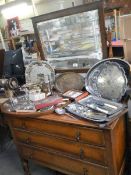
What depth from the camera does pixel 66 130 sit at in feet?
4.30

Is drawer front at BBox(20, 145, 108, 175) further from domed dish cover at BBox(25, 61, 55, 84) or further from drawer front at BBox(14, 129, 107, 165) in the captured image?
domed dish cover at BBox(25, 61, 55, 84)

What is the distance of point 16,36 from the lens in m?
3.44

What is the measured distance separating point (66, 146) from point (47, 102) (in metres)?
0.34

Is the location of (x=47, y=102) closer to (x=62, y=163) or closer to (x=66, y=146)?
(x=66, y=146)

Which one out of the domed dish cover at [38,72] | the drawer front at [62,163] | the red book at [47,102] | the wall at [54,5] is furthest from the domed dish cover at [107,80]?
the wall at [54,5]

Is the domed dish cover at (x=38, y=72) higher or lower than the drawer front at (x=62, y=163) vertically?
higher

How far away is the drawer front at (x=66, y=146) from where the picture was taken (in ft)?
4.09

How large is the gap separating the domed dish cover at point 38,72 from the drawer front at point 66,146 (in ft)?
1.60

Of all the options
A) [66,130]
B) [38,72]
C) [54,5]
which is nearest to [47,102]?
[66,130]

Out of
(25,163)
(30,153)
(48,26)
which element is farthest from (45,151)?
(48,26)

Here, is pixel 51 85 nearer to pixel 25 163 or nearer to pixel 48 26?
pixel 48 26

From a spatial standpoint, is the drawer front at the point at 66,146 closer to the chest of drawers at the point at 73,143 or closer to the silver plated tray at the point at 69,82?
the chest of drawers at the point at 73,143

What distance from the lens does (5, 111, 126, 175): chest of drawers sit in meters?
1.20

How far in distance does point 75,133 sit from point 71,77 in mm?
543
